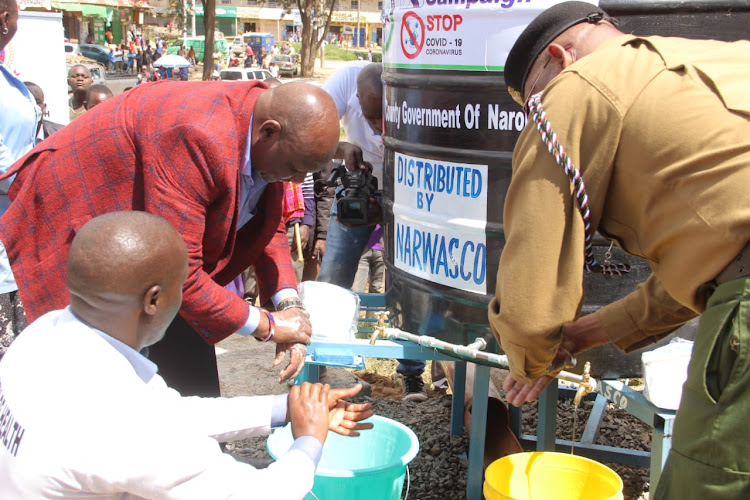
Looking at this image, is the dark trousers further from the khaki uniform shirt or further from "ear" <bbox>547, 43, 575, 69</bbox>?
"ear" <bbox>547, 43, 575, 69</bbox>

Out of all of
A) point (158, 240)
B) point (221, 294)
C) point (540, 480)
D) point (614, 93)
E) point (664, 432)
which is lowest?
point (540, 480)

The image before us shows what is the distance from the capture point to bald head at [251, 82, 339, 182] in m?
2.46

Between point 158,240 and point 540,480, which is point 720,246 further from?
point 540,480

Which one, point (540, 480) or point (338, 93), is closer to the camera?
point (540, 480)

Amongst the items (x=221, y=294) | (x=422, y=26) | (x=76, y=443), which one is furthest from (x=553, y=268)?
(x=422, y=26)

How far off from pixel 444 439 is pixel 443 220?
1.50m

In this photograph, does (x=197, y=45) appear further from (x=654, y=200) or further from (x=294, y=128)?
(x=654, y=200)

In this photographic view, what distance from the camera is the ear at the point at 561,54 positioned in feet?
5.65

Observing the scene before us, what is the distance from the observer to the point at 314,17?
39.1 m

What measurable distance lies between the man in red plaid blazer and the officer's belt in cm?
136

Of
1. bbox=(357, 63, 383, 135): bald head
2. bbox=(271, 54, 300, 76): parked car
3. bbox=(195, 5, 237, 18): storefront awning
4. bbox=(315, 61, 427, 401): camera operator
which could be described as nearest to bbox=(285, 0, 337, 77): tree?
bbox=(271, 54, 300, 76): parked car

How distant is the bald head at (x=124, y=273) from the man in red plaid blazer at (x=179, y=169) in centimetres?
58

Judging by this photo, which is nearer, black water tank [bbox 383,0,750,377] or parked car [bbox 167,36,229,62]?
black water tank [bbox 383,0,750,377]

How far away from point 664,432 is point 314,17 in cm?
3871
